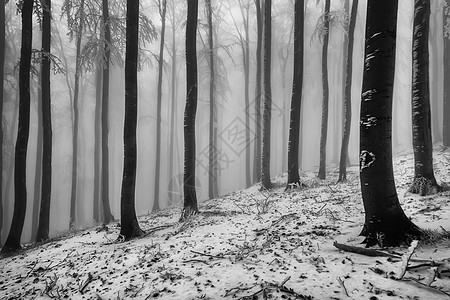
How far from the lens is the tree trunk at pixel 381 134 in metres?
3.41

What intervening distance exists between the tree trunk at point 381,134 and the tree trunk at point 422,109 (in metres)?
3.19

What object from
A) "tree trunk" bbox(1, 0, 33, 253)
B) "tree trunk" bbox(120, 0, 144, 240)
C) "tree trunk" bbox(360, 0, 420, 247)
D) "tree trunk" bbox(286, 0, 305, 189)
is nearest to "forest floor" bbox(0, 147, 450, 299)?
"tree trunk" bbox(360, 0, 420, 247)

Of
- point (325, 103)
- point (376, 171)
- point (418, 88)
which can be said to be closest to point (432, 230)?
point (376, 171)

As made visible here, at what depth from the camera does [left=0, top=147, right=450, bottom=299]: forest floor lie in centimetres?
259

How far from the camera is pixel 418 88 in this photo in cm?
590

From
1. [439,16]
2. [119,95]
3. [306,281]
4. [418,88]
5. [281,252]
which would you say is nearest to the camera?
[306,281]

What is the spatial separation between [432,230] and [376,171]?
123cm

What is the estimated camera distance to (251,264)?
3.49 meters

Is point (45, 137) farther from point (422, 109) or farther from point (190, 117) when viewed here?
point (422, 109)

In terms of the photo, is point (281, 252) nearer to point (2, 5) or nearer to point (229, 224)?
point (229, 224)

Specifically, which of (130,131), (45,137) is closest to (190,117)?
(130,131)

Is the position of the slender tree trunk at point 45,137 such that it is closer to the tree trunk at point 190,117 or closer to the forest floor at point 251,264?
the forest floor at point 251,264

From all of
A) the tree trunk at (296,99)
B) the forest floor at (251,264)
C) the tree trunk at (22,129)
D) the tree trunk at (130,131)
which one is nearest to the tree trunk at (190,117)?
the forest floor at (251,264)

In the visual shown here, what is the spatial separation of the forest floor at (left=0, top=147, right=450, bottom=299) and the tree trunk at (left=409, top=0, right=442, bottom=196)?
1.82 ft
